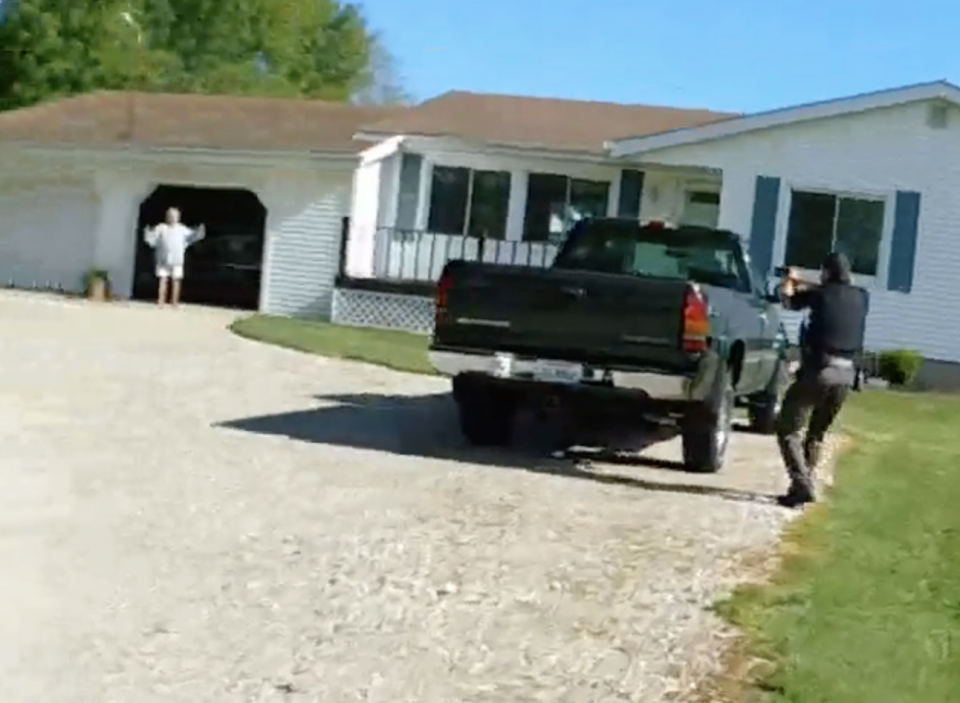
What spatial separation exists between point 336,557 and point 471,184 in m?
19.7

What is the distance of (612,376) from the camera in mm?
11289

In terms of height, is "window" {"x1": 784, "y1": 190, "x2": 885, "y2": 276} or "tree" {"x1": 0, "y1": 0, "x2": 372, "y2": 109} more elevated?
"tree" {"x1": 0, "y1": 0, "x2": 372, "y2": 109}

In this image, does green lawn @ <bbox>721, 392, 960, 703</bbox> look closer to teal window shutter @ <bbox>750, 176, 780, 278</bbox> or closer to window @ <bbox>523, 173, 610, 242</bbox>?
teal window shutter @ <bbox>750, 176, 780, 278</bbox>

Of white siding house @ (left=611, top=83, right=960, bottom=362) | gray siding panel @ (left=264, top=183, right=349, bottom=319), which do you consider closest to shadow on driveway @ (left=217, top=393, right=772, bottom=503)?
white siding house @ (left=611, top=83, right=960, bottom=362)

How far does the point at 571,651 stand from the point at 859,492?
5.18 metres

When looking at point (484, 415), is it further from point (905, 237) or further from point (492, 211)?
point (492, 211)

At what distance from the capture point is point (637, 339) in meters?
11.2

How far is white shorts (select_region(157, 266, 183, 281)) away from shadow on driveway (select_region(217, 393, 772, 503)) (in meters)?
12.6

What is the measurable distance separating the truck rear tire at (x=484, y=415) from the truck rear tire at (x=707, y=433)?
1.42m

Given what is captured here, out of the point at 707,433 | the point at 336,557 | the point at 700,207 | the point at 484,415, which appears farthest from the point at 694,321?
the point at 700,207

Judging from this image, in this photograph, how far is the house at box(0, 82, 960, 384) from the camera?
80.1 feet

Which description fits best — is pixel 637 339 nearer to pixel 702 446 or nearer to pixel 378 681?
pixel 702 446

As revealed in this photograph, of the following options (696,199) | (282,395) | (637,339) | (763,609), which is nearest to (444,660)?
(763,609)

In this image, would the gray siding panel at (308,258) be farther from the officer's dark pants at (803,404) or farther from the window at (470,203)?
the officer's dark pants at (803,404)
